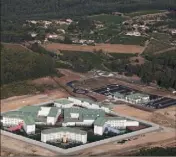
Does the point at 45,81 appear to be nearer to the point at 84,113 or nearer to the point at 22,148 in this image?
the point at 84,113

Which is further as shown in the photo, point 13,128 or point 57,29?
point 57,29

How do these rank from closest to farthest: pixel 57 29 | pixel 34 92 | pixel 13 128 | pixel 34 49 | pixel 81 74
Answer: pixel 13 128 → pixel 34 92 → pixel 81 74 → pixel 34 49 → pixel 57 29

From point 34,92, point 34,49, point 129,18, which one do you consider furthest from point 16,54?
point 129,18

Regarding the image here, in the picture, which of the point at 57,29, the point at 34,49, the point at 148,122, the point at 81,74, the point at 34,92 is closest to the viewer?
the point at 148,122

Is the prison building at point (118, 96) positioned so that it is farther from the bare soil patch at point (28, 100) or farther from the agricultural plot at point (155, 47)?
the agricultural plot at point (155, 47)

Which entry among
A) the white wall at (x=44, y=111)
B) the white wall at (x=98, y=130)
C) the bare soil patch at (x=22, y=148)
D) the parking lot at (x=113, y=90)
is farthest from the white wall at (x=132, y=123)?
the parking lot at (x=113, y=90)

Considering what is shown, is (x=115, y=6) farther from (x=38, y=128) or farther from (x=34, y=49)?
(x=38, y=128)

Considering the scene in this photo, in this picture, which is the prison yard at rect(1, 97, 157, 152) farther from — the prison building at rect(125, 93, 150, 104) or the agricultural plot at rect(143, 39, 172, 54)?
the agricultural plot at rect(143, 39, 172, 54)
